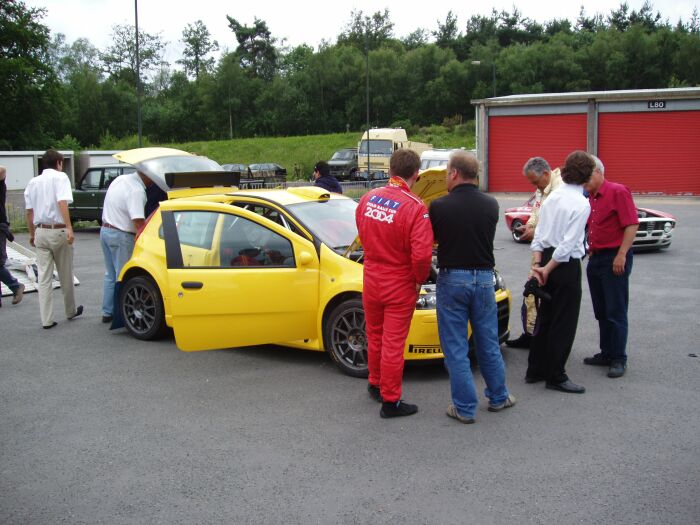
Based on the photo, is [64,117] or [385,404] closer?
[385,404]

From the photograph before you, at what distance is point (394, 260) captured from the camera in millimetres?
5035

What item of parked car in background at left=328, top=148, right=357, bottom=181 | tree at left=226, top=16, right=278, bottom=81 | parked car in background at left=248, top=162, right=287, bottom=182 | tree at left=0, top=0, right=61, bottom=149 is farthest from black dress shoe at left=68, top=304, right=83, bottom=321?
tree at left=226, top=16, right=278, bottom=81

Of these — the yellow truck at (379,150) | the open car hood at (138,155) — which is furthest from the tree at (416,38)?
the open car hood at (138,155)

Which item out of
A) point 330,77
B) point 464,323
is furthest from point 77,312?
point 330,77

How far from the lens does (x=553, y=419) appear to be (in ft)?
16.9

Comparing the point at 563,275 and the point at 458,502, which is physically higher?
the point at 563,275

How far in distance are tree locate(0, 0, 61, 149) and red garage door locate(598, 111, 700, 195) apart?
42533 mm

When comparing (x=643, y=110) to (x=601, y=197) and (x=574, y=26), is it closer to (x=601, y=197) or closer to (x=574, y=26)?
(x=601, y=197)

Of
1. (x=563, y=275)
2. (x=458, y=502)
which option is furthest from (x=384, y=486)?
(x=563, y=275)

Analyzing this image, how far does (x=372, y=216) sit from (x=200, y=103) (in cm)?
7918

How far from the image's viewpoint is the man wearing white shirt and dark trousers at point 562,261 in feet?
18.1

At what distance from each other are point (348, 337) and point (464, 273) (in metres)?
1.61

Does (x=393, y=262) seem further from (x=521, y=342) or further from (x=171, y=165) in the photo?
(x=171, y=165)

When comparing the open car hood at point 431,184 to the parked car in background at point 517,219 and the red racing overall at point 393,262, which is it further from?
the parked car in background at point 517,219
